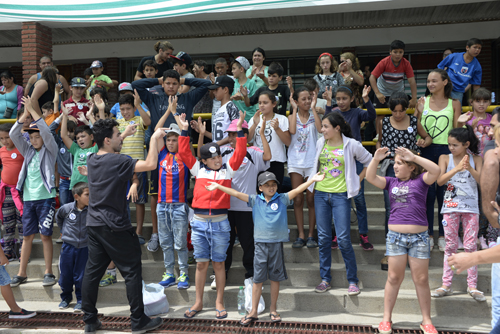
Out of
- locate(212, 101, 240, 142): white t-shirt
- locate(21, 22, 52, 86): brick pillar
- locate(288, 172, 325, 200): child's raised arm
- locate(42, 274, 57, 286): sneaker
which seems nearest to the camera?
locate(288, 172, 325, 200): child's raised arm

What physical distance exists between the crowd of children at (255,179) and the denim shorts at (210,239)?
1cm

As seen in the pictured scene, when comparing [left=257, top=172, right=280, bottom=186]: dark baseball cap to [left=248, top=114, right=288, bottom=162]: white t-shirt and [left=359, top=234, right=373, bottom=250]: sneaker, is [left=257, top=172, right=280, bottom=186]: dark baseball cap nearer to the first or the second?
[left=248, top=114, right=288, bottom=162]: white t-shirt

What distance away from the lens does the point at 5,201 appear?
227 inches

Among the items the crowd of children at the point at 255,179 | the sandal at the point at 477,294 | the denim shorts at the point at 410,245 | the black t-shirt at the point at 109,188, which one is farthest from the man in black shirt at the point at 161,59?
the sandal at the point at 477,294

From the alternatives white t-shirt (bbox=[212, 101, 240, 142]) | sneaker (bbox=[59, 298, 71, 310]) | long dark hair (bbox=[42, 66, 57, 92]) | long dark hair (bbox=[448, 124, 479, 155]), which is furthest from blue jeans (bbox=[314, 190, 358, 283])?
long dark hair (bbox=[42, 66, 57, 92])

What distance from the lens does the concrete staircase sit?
4.28 meters

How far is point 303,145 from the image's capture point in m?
5.37

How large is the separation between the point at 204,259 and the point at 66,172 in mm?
2640

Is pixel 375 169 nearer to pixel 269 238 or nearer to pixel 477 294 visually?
pixel 269 238

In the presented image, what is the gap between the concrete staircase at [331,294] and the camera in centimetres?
428

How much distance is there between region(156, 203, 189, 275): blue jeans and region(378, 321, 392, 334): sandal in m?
2.22

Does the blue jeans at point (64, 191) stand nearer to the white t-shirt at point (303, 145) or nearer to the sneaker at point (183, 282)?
the sneaker at point (183, 282)

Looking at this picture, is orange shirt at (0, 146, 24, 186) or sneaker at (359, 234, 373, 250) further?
orange shirt at (0, 146, 24, 186)

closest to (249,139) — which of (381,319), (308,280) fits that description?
(308,280)
